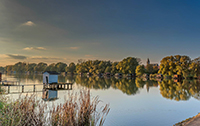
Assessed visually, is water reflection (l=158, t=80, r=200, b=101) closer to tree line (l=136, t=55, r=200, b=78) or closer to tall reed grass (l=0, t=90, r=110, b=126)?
tall reed grass (l=0, t=90, r=110, b=126)

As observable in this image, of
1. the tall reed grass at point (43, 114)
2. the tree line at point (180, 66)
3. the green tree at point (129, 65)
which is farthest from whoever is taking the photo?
the green tree at point (129, 65)

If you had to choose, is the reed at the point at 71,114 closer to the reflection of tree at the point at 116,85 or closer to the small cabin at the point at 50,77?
the reflection of tree at the point at 116,85

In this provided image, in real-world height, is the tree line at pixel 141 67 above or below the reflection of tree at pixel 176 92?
above

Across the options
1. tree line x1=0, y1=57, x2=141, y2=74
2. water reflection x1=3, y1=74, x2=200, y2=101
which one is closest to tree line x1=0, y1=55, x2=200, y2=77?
tree line x1=0, y1=57, x2=141, y2=74

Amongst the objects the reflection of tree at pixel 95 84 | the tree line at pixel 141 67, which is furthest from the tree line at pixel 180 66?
the reflection of tree at pixel 95 84

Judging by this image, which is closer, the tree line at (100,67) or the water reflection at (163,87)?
the water reflection at (163,87)

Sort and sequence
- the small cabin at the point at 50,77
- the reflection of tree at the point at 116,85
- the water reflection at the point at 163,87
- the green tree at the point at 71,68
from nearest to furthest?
the water reflection at the point at 163,87 → the reflection of tree at the point at 116,85 → the small cabin at the point at 50,77 → the green tree at the point at 71,68

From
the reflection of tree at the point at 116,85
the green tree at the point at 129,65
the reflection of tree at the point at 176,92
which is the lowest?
the reflection of tree at the point at 116,85

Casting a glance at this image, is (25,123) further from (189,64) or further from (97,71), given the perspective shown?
(97,71)

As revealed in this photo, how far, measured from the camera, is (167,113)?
643 inches

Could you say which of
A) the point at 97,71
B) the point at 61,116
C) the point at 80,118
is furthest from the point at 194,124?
the point at 97,71

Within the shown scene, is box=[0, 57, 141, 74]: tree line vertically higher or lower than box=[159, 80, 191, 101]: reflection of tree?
higher

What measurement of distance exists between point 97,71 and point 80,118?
355 ft

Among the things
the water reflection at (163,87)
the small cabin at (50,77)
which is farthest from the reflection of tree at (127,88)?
the small cabin at (50,77)
